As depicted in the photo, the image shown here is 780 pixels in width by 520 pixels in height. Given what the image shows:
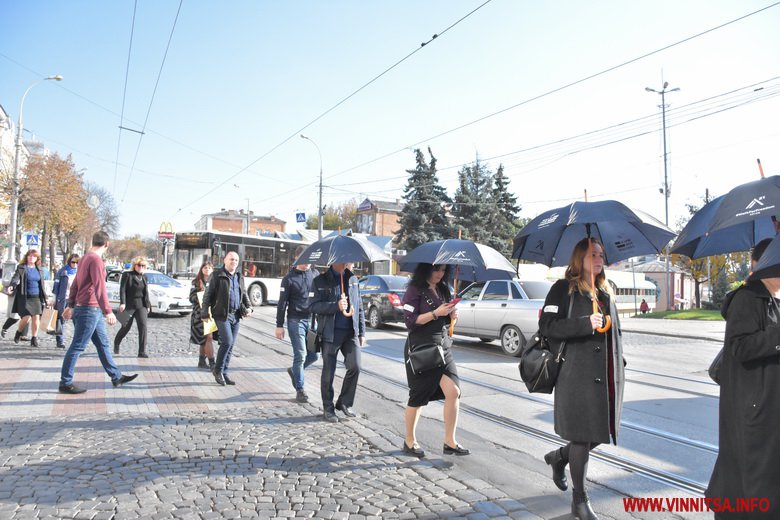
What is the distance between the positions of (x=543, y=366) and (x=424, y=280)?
61.3 inches

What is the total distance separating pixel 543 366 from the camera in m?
3.60

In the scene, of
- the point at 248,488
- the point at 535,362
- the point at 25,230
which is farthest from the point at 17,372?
the point at 25,230

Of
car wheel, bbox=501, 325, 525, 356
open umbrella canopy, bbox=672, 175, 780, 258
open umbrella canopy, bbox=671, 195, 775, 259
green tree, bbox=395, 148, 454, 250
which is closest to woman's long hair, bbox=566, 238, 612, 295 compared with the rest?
open umbrella canopy, bbox=672, 175, 780, 258

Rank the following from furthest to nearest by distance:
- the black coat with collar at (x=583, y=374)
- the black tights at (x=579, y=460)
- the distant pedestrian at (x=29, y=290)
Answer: the distant pedestrian at (x=29, y=290)
the black tights at (x=579, y=460)
the black coat with collar at (x=583, y=374)

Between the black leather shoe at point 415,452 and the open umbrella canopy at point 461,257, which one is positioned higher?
the open umbrella canopy at point 461,257

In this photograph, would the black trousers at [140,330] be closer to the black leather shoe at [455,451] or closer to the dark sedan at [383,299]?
the dark sedan at [383,299]

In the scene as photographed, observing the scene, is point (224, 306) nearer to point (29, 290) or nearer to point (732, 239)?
point (29, 290)

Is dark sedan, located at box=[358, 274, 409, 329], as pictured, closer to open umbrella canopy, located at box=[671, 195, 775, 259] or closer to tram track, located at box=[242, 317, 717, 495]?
tram track, located at box=[242, 317, 717, 495]

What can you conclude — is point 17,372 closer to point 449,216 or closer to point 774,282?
point 774,282

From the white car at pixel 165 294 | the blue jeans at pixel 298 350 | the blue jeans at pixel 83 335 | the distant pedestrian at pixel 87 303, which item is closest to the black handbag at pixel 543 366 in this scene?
the blue jeans at pixel 298 350

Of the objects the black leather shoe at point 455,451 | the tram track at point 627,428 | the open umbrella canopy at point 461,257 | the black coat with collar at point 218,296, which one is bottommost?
the tram track at point 627,428

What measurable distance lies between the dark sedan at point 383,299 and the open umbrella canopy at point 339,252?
9391mm

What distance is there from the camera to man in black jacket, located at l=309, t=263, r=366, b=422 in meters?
5.86

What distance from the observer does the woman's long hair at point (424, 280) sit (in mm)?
4859
